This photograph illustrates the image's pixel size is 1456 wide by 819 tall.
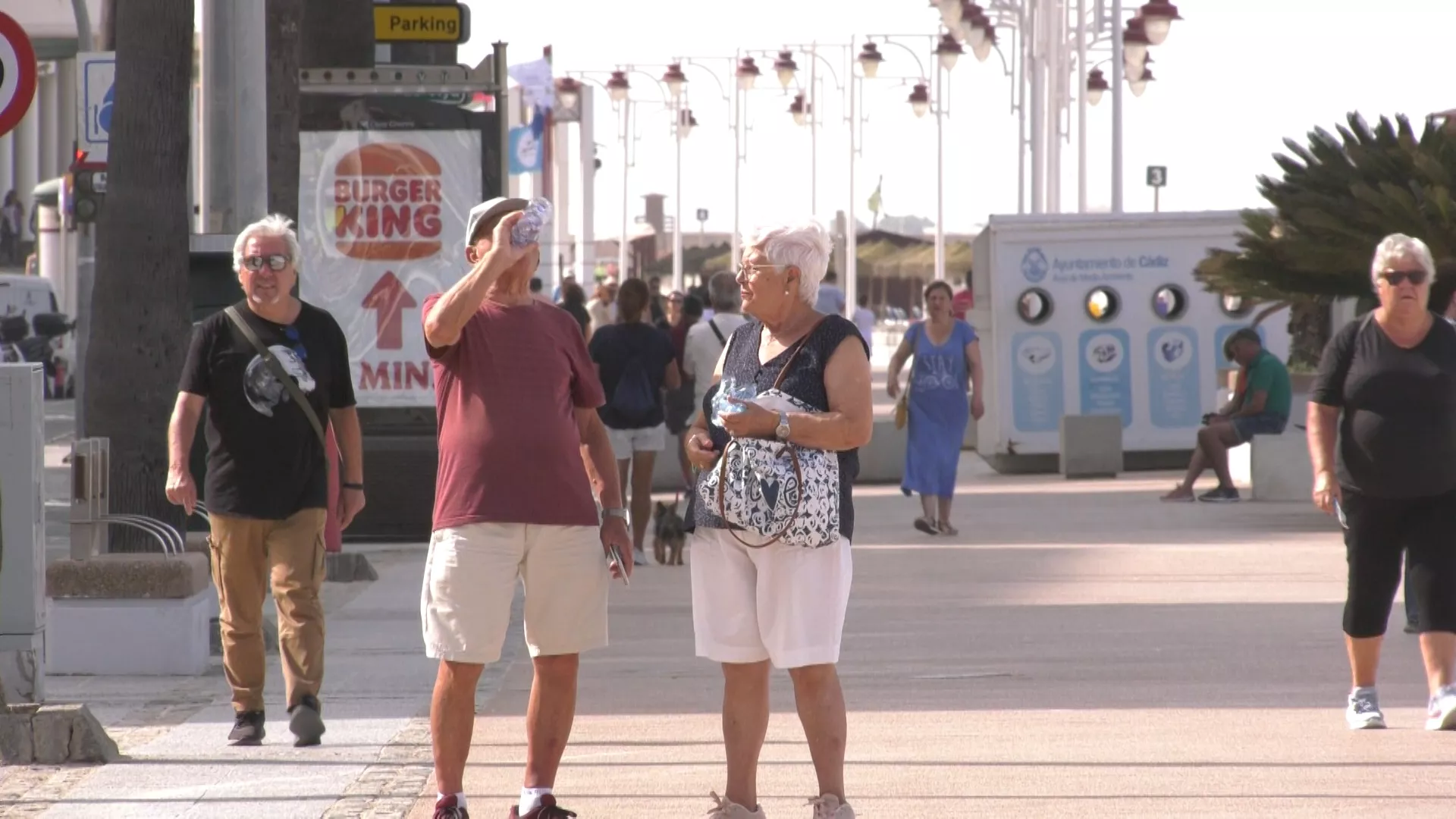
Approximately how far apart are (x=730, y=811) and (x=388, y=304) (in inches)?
358

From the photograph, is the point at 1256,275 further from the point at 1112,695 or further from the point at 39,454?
the point at 39,454

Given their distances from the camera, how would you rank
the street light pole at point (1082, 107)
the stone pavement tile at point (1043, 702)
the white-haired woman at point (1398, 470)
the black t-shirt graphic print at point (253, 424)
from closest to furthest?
the stone pavement tile at point (1043, 702), the black t-shirt graphic print at point (253, 424), the white-haired woman at point (1398, 470), the street light pole at point (1082, 107)

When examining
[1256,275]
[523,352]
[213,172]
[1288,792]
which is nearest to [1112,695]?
[1288,792]

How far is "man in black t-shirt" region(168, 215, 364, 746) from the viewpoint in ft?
24.1

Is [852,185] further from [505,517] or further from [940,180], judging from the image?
[505,517]

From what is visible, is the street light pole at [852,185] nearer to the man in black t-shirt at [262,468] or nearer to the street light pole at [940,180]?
the street light pole at [940,180]

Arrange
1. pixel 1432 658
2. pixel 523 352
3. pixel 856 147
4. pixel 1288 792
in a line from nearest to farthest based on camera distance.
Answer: pixel 523 352 < pixel 1288 792 < pixel 1432 658 < pixel 856 147

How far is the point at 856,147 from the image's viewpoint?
5412 centimetres

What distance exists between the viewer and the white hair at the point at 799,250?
6027 mm

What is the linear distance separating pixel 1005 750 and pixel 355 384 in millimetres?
8109

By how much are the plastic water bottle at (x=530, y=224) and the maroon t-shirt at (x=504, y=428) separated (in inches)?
8.8

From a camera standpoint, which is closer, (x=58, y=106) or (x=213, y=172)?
(x=213, y=172)

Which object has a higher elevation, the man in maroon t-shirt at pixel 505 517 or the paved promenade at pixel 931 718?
the man in maroon t-shirt at pixel 505 517

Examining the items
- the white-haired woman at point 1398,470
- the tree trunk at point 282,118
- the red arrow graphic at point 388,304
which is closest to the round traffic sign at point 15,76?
the tree trunk at point 282,118
